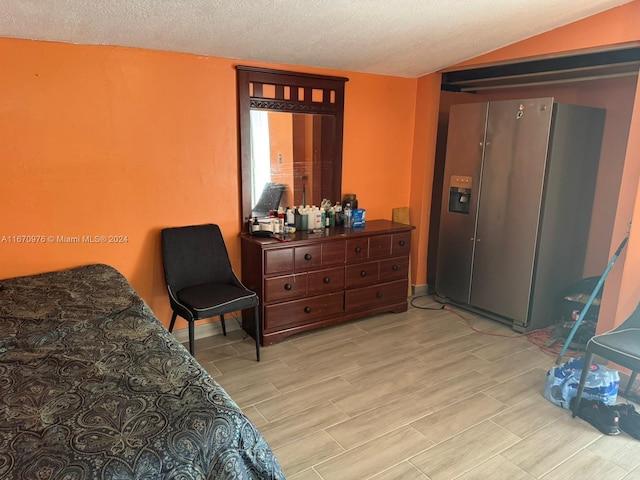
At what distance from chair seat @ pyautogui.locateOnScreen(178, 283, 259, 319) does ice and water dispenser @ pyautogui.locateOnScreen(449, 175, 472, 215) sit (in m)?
2.06

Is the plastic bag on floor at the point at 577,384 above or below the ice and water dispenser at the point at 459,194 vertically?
below

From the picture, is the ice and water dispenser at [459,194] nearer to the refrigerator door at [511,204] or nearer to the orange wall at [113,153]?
the refrigerator door at [511,204]

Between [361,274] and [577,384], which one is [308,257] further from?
[577,384]

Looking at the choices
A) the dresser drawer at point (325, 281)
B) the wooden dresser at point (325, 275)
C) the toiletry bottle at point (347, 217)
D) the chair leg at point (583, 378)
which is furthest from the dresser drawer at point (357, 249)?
the chair leg at point (583, 378)

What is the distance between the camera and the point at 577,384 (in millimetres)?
2623

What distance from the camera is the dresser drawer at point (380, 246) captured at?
3734 mm

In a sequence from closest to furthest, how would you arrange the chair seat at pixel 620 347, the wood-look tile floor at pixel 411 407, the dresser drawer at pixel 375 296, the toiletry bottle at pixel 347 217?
the wood-look tile floor at pixel 411 407, the chair seat at pixel 620 347, the dresser drawer at pixel 375 296, the toiletry bottle at pixel 347 217

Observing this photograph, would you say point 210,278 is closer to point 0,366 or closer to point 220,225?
point 220,225

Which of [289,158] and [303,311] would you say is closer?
[303,311]

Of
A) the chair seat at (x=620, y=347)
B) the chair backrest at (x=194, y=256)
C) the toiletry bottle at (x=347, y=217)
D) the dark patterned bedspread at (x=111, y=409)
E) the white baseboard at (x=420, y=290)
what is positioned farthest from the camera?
the white baseboard at (x=420, y=290)

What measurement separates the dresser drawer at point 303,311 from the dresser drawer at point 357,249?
12.2 inches

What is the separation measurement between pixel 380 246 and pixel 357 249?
0.25 meters

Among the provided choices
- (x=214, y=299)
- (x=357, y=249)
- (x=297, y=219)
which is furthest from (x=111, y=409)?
(x=357, y=249)

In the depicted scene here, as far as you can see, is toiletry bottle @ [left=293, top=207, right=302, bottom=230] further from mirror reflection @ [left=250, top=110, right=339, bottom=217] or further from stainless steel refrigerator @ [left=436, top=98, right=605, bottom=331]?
stainless steel refrigerator @ [left=436, top=98, right=605, bottom=331]
